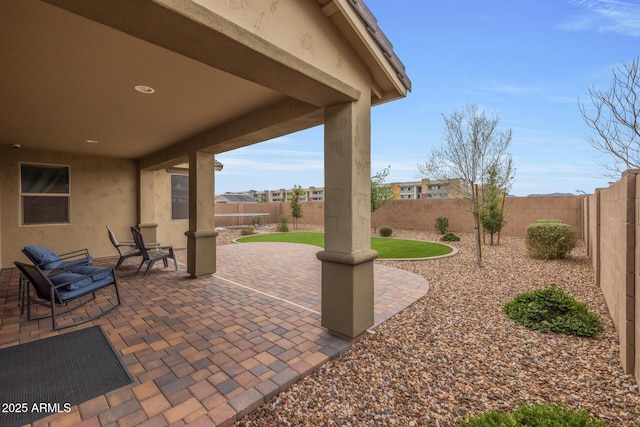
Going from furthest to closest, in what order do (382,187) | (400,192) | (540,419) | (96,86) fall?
(400,192)
(382,187)
(96,86)
(540,419)

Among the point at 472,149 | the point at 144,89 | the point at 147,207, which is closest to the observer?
the point at 144,89

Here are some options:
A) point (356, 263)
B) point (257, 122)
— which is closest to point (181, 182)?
point (257, 122)

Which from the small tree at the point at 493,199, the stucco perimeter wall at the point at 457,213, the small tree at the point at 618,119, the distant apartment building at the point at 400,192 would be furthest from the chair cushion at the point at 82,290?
the distant apartment building at the point at 400,192

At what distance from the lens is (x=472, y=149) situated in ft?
20.8

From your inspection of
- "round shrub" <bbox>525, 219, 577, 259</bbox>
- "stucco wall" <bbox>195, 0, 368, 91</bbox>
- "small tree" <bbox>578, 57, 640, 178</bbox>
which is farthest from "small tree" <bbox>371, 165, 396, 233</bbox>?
"stucco wall" <bbox>195, 0, 368, 91</bbox>

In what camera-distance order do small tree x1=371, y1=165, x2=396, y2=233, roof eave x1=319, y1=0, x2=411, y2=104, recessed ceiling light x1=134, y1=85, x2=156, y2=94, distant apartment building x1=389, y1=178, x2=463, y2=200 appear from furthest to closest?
1. small tree x1=371, y1=165, x2=396, y2=233
2. distant apartment building x1=389, y1=178, x2=463, y2=200
3. recessed ceiling light x1=134, y1=85, x2=156, y2=94
4. roof eave x1=319, y1=0, x2=411, y2=104

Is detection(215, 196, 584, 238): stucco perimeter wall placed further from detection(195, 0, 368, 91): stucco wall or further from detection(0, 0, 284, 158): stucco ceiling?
detection(0, 0, 284, 158): stucco ceiling

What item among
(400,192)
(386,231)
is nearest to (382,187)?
(386,231)

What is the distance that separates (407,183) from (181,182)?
156 feet

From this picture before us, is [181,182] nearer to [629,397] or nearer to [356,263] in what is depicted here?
[356,263]

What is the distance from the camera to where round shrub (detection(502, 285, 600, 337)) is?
314cm

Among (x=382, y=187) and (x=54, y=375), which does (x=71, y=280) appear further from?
(x=382, y=187)

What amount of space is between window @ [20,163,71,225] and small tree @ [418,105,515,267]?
378 inches

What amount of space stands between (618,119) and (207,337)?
6.20 m
